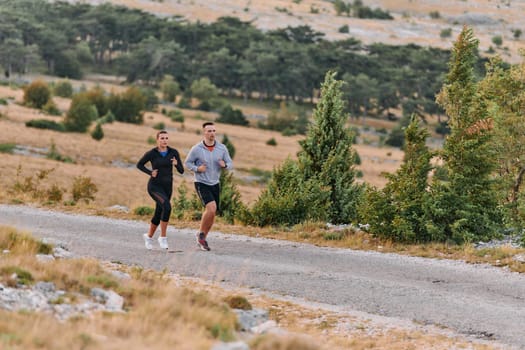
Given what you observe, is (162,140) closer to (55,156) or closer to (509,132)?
(509,132)

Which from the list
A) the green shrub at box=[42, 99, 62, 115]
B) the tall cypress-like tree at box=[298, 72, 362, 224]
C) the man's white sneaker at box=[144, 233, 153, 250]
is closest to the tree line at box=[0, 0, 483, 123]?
the green shrub at box=[42, 99, 62, 115]

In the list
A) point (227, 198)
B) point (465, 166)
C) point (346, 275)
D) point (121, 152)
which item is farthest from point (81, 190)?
point (121, 152)

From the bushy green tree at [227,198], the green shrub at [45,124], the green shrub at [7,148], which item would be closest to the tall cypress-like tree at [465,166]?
the bushy green tree at [227,198]

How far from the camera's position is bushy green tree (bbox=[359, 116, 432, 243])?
48.0 ft

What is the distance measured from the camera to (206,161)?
12.5 meters

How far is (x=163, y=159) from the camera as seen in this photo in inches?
488

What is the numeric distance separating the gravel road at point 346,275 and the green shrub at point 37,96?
59225mm

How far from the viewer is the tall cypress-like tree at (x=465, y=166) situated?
48.2 ft

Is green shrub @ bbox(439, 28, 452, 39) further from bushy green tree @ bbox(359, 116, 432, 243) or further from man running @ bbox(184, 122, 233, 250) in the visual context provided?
man running @ bbox(184, 122, 233, 250)

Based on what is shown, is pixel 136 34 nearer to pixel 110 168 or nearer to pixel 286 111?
pixel 286 111

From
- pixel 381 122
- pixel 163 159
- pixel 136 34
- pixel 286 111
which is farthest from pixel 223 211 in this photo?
pixel 136 34

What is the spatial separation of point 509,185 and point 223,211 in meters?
8.78

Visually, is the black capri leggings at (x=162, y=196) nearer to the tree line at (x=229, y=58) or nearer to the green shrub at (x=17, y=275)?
the green shrub at (x=17, y=275)

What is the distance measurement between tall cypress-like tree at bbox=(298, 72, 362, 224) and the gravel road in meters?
4.44
